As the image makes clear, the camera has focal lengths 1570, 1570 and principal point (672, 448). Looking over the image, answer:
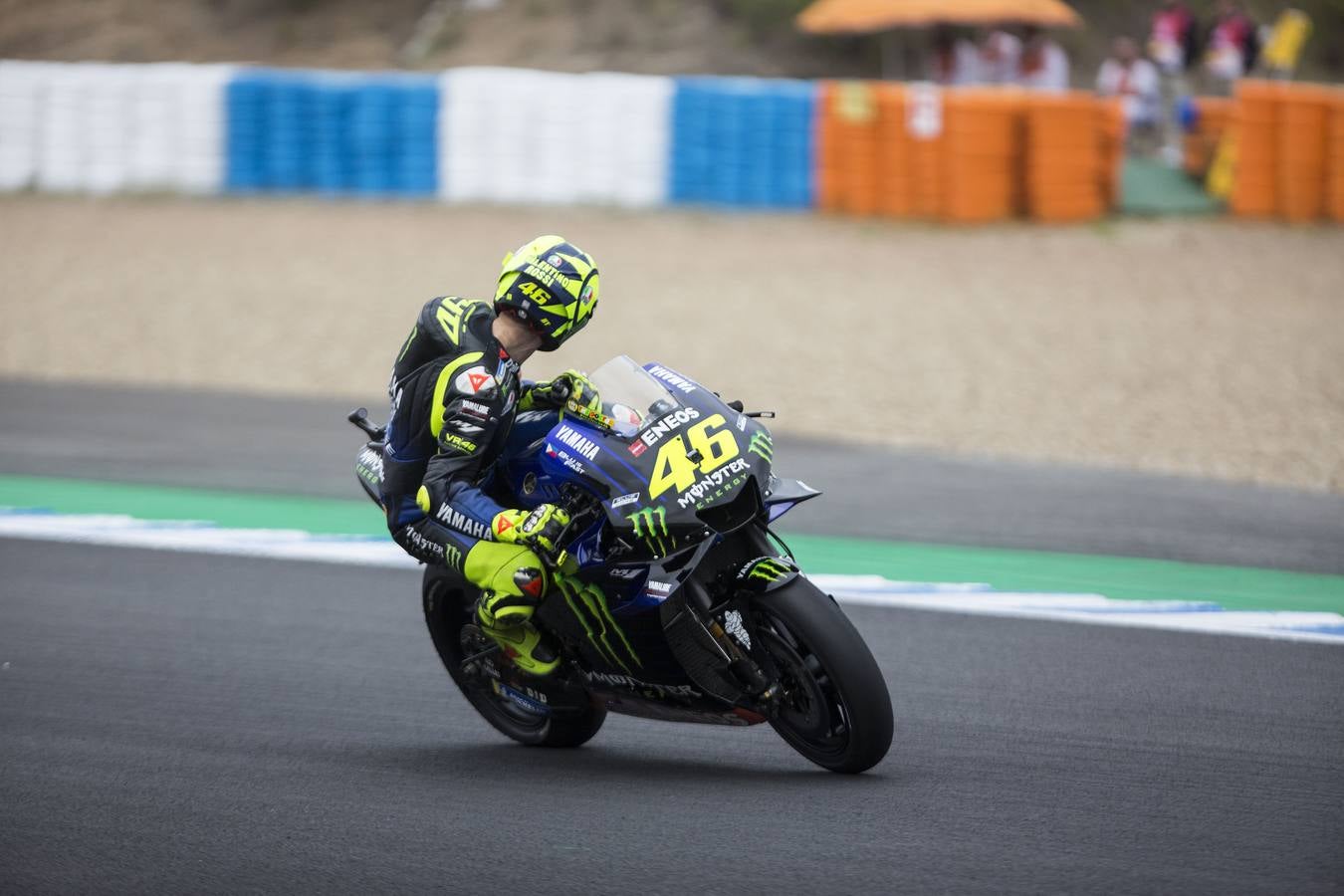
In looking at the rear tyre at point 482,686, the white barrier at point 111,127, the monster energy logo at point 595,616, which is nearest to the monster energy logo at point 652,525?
the monster energy logo at point 595,616

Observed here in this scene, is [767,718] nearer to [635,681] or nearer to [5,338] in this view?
[635,681]

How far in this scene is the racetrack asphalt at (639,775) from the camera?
4.05 metres

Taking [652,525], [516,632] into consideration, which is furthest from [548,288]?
[516,632]

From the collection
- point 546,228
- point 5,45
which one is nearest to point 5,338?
point 546,228

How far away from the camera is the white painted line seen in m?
6.76

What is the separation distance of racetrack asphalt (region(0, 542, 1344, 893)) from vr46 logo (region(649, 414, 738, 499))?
3.11ft

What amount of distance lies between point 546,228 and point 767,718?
1441 centimetres

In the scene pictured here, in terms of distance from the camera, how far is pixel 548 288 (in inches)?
193

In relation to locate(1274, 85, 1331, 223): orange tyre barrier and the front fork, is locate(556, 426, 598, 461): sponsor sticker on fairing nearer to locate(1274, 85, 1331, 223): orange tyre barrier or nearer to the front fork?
the front fork

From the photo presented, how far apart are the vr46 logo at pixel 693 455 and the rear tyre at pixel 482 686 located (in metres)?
1.16

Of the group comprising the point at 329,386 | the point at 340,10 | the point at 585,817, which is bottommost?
the point at 329,386

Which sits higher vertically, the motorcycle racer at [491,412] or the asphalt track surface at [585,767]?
the motorcycle racer at [491,412]

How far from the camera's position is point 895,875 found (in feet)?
13.0

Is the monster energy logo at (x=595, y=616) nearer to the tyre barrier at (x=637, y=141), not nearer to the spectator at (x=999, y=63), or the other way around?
the tyre barrier at (x=637, y=141)
